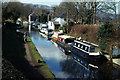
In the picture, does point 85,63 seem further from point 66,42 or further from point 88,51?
point 66,42

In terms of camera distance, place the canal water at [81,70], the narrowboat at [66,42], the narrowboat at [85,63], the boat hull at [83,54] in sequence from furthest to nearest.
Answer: the narrowboat at [66,42] → the boat hull at [83,54] → the narrowboat at [85,63] → the canal water at [81,70]

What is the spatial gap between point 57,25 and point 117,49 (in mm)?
25236

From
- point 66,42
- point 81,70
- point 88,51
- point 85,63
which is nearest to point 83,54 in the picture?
point 88,51

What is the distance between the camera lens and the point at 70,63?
50.3ft

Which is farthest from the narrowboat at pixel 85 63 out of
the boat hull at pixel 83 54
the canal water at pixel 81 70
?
the boat hull at pixel 83 54

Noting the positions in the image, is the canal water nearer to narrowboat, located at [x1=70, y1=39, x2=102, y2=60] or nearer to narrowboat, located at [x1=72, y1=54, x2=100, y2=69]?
narrowboat, located at [x1=72, y1=54, x2=100, y2=69]

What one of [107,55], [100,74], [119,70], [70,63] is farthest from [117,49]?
[70,63]

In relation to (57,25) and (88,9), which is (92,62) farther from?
(57,25)

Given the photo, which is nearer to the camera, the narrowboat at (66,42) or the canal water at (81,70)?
the canal water at (81,70)

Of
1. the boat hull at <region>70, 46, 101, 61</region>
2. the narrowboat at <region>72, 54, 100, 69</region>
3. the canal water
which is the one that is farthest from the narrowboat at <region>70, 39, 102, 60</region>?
the canal water

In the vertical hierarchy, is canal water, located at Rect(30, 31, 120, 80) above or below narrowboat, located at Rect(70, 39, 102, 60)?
below

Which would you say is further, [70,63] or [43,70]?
[70,63]

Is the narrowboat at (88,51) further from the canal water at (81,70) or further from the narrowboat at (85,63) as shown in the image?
the canal water at (81,70)

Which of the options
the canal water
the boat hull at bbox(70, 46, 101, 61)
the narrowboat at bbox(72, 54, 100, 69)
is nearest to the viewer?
the canal water
